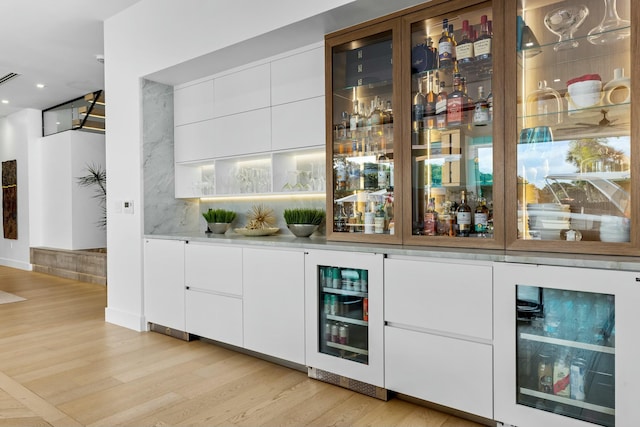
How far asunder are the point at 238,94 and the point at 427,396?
9.34 ft

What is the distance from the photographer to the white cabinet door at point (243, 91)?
371 centimetres

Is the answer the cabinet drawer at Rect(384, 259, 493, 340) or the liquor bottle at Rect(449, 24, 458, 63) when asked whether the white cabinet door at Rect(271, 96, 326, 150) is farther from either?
the cabinet drawer at Rect(384, 259, 493, 340)

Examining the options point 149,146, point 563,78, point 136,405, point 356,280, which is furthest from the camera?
point 149,146

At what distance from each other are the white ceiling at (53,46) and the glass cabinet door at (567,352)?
4.14m

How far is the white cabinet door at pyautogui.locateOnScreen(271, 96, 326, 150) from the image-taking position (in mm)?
3354

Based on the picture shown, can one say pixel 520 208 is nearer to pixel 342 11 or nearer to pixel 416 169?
pixel 416 169

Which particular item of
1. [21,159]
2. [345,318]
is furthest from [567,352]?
[21,159]

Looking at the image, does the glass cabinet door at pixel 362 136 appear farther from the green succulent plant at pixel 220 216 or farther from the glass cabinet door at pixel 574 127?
the green succulent plant at pixel 220 216

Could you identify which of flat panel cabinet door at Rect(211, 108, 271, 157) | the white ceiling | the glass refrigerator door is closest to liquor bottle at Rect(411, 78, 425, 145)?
the glass refrigerator door

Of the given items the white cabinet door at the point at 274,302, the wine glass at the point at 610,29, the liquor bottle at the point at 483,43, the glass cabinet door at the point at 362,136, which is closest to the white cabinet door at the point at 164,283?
the white cabinet door at the point at 274,302

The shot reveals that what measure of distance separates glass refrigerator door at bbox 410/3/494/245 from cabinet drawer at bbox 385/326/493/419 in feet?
1.85

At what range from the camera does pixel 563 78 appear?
2264 mm

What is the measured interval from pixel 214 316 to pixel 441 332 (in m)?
1.89

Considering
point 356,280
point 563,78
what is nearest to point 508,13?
point 563,78
